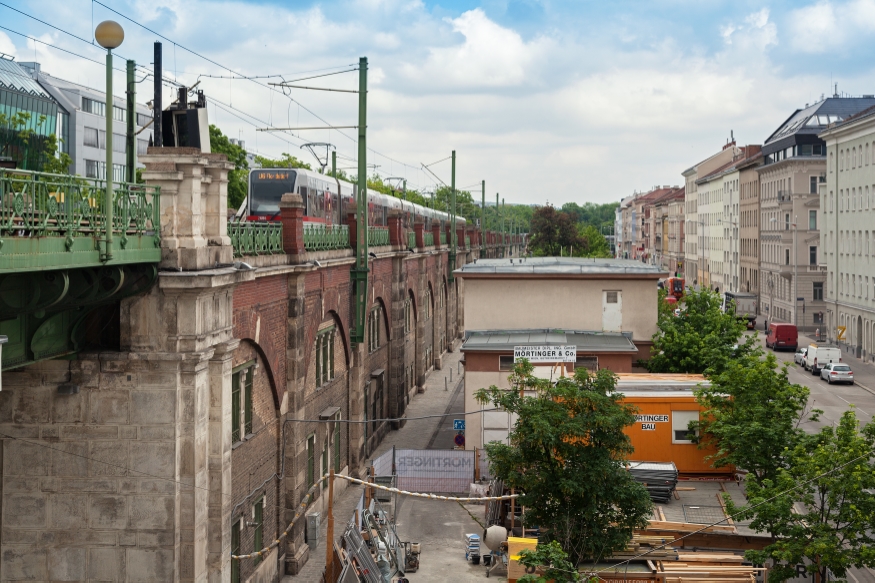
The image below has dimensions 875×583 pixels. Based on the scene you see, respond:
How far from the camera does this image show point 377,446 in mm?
40656

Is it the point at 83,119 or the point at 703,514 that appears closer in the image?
the point at 703,514

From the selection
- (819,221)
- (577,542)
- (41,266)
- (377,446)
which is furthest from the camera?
(819,221)

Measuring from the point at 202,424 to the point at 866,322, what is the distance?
2448 inches

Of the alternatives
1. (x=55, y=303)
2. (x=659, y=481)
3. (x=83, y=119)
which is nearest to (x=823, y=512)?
(x=659, y=481)

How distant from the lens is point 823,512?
20.0 metres

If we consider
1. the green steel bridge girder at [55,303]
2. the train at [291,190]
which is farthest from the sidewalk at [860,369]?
the green steel bridge girder at [55,303]

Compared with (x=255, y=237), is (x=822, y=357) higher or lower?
lower

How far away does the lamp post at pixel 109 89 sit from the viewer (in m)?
13.1

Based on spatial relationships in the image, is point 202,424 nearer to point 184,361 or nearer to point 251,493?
point 184,361

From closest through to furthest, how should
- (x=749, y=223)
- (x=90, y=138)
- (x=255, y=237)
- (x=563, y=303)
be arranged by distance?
(x=255, y=237)
(x=563, y=303)
(x=90, y=138)
(x=749, y=223)

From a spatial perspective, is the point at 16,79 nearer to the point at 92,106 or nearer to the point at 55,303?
the point at 92,106

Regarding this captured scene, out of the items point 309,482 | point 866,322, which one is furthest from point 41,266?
point 866,322

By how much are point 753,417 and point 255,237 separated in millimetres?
12518

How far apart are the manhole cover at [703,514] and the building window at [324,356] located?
35.5 ft
